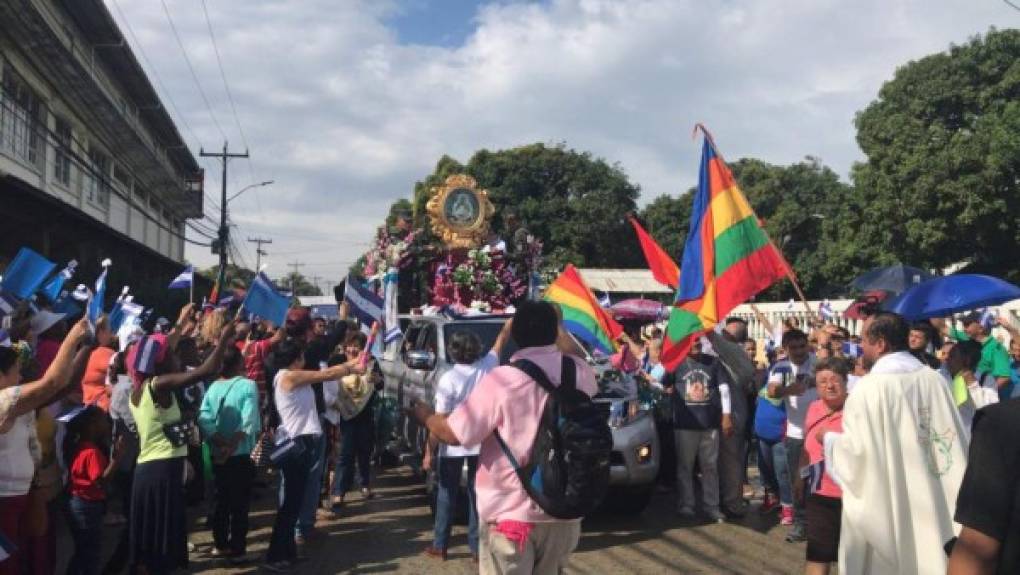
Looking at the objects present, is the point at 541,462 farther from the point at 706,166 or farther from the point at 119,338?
the point at 119,338

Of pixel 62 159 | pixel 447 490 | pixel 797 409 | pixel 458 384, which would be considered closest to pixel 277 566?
pixel 447 490

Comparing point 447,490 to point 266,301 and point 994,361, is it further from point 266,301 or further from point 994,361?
point 994,361

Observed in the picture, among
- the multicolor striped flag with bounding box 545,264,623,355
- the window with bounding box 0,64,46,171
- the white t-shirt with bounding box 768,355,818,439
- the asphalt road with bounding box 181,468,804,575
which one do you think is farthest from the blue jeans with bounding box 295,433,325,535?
the window with bounding box 0,64,46,171

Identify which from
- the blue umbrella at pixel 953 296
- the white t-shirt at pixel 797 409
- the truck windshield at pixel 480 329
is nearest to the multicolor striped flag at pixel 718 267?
the white t-shirt at pixel 797 409

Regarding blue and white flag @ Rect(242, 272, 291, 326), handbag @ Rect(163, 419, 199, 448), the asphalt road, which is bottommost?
the asphalt road

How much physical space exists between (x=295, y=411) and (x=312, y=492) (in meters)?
1.01

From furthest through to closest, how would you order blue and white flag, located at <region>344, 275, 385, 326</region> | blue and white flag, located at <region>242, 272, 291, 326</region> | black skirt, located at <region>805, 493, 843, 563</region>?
blue and white flag, located at <region>344, 275, 385, 326</region> < blue and white flag, located at <region>242, 272, 291, 326</region> < black skirt, located at <region>805, 493, 843, 563</region>

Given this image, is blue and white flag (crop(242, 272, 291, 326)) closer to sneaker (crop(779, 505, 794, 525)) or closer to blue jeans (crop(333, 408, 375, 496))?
blue jeans (crop(333, 408, 375, 496))

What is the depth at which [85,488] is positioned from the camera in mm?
5426

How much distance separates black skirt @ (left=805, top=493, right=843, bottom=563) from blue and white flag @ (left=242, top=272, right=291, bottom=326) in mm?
4869

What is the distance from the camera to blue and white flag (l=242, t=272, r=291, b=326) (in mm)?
7457

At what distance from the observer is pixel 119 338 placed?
802 centimetres

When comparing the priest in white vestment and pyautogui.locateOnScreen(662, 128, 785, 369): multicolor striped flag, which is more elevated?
pyautogui.locateOnScreen(662, 128, 785, 369): multicolor striped flag

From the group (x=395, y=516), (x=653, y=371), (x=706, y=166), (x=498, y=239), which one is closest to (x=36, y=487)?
(x=395, y=516)
